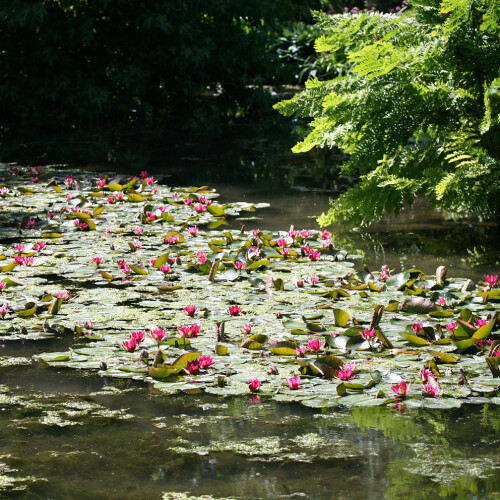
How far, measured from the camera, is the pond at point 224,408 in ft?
7.41

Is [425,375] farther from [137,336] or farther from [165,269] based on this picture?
[165,269]

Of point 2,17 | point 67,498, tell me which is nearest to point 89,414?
point 67,498

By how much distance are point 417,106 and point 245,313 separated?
78.1 inches

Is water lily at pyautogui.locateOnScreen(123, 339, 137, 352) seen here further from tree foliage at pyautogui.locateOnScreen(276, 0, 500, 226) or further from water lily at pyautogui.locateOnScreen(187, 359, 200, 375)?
tree foliage at pyautogui.locateOnScreen(276, 0, 500, 226)

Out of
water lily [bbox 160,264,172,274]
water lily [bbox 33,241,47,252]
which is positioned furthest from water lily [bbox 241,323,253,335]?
water lily [bbox 33,241,47,252]

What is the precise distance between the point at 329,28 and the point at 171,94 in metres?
8.34

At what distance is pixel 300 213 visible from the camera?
246 inches

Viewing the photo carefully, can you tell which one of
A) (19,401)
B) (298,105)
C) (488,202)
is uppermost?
(298,105)

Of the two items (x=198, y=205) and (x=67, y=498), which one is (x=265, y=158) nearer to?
(x=198, y=205)

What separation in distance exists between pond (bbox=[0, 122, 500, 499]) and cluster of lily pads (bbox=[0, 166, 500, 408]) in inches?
0.5

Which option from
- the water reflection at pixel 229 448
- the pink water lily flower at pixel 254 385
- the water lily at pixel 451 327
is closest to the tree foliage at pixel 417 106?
the water lily at pixel 451 327

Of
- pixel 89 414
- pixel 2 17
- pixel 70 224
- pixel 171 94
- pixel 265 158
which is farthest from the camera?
pixel 171 94

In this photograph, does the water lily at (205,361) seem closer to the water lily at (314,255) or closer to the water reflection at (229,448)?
the water reflection at (229,448)

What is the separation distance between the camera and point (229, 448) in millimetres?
2463
